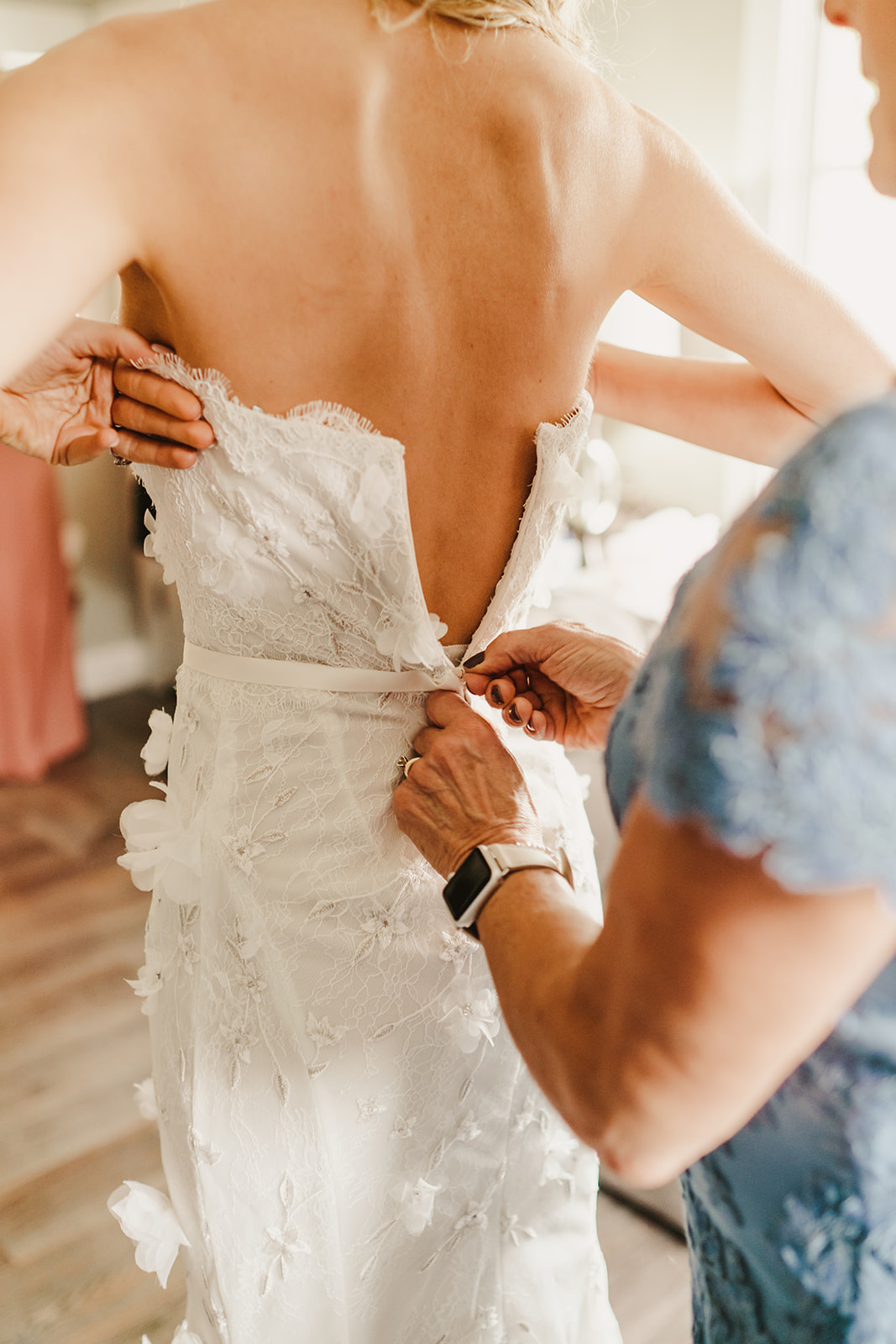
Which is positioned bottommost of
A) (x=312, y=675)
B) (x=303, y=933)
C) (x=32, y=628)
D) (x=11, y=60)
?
(x=32, y=628)

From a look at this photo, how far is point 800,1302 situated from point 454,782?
0.45 m

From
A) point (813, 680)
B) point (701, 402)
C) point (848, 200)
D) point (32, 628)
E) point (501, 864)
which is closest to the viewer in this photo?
point (813, 680)

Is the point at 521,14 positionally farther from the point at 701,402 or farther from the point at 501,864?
the point at 501,864

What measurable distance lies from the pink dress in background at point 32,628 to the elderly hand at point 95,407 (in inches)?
119

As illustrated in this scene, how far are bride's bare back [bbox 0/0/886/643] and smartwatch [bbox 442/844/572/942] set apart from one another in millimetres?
257

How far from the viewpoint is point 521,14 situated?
87cm

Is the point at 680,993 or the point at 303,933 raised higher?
the point at 680,993

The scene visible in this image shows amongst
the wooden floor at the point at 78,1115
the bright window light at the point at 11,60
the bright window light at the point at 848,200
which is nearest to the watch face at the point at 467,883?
the wooden floor at the point at 78,1115

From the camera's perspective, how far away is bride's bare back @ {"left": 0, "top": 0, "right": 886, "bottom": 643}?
2.38 ft

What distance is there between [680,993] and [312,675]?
0.50m

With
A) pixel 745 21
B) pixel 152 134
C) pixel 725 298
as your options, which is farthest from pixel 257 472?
pixel 745 21

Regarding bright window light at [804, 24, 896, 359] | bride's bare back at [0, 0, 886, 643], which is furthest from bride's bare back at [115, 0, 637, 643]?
bright window light at [804, 24, 896, 359]

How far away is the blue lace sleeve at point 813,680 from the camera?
47 centimetres

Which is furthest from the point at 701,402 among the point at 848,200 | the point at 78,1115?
the point at 848,200
